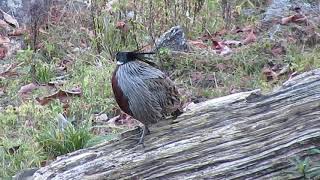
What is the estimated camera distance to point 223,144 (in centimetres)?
355

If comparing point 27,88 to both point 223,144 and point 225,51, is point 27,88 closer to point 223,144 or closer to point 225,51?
point 225,51

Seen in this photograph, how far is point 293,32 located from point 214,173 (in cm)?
326

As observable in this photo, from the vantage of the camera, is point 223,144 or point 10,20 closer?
point 223,144

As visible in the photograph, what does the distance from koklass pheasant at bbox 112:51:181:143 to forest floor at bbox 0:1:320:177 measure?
0.75m

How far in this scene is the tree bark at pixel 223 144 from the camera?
3430 millimetres

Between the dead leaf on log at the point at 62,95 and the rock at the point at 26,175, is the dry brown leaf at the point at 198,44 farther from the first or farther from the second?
the rock at the point at 26,175

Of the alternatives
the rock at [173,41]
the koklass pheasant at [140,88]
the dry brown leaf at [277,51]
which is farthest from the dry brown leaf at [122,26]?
the koklass pheasant at [140,88]

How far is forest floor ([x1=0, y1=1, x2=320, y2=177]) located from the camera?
484 cm

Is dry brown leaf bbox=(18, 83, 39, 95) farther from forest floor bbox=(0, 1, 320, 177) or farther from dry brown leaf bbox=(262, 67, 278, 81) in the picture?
dry brown leaf bbox=(262, 67, 278, 81)

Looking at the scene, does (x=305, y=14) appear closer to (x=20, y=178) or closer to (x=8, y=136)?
(x=8, y=136)

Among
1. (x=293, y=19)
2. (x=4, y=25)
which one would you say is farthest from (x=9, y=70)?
(x=293, y=19)

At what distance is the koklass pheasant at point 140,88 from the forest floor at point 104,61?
29.5 inches

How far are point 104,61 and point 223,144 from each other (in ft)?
9.15

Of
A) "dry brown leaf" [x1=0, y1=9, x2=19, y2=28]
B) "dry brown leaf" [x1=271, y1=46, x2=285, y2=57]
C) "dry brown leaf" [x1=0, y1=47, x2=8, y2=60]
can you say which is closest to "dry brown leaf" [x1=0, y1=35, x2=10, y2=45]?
"dry brown leaf" [x1=0, y1=47, x2=8, y2=60]
